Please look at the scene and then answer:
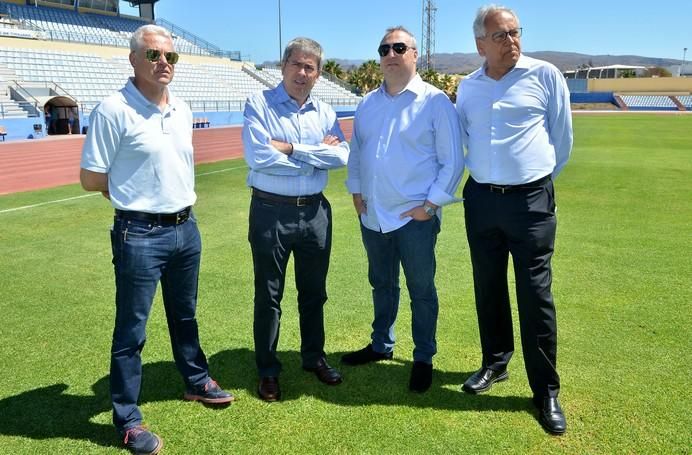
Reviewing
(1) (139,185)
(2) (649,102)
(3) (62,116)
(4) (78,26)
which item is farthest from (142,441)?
(2) (649,102)

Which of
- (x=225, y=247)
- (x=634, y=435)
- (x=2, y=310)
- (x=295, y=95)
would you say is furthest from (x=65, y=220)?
(x=634, y=435)

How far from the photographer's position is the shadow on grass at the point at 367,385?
11.0 ft

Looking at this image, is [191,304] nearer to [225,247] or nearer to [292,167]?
[292,167]

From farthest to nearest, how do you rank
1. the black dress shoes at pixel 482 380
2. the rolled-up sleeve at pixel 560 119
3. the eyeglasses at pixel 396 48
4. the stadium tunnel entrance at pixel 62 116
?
the stadium tunnel entrance at pixel 62 116 → the black dress shoes at pixel 482 380 → the eyeglasses at pixel 396 48 → the rolled-up sleeve at pixel 560 119

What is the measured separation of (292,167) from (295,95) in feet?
1.48

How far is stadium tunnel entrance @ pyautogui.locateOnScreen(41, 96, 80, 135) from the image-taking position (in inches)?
1088

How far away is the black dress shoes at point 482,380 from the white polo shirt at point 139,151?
208 cm

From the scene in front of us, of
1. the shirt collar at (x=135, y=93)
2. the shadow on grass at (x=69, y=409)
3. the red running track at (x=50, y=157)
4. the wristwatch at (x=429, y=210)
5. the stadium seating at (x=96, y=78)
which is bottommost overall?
the shadow on grass at (x=69, y=409)

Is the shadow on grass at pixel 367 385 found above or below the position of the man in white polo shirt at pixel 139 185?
below

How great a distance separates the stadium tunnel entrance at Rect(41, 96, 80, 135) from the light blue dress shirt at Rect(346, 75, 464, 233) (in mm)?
28346

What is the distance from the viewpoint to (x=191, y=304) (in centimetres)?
327

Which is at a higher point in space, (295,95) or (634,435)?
(295,95)

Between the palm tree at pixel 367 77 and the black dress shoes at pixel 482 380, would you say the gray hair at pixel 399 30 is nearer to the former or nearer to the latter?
the black dress shoes at pixel 482 380

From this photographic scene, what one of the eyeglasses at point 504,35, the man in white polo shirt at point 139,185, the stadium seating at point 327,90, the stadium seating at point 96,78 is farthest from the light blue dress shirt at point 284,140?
the stadium seating at point 327,90
